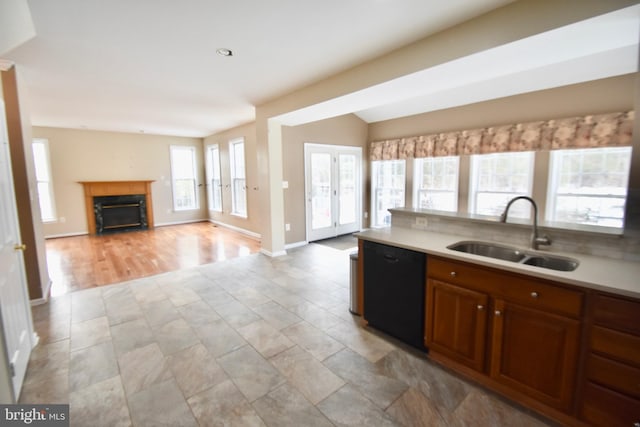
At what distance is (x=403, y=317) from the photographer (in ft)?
7.38

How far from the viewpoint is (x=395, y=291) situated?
7.45 feet

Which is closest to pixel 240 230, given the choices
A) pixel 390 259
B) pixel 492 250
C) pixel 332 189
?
pixel 332 189

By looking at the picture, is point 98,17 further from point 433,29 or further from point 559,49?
point 559,49

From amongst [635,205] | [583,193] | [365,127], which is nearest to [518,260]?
[635,205]

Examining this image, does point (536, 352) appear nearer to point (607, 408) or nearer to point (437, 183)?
point (607, 408)

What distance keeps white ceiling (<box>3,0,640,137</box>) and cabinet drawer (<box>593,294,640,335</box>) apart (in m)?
1.66

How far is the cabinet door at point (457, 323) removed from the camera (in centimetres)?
181

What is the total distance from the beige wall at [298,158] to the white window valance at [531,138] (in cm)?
142

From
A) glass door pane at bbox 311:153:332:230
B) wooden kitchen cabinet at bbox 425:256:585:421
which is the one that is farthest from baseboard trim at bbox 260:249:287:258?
wooden kitchen cabinet at bbox 425:256:585:421

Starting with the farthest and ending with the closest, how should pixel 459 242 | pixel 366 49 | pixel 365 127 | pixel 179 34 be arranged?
pixel 365 127
pixel 366 49
pixel 179 34
pixel 459 242

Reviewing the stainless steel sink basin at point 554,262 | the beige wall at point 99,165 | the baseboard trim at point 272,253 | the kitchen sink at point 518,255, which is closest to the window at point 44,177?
the beige wall at point 99,165

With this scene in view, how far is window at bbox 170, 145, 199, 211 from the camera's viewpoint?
808cm

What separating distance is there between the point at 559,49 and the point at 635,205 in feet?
4.16

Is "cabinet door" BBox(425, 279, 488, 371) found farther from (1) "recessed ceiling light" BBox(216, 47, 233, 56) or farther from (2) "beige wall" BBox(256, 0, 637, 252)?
(1) "recessed ceiling light" BBox(216, 47, 233, 56)
